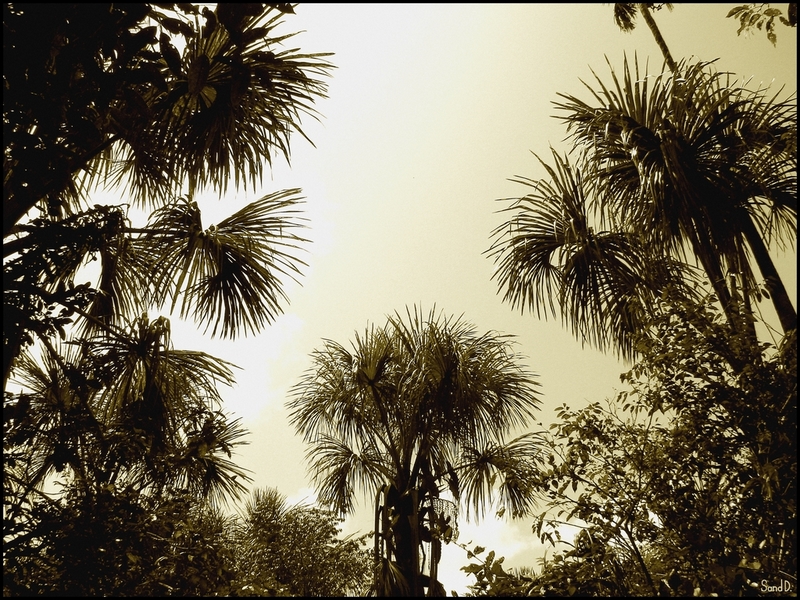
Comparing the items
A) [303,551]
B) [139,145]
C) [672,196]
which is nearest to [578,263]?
[672,196]

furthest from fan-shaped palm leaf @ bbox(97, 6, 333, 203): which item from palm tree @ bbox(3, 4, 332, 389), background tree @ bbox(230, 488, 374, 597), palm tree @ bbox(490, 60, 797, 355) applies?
background tree @ bbox(230, 488, 374, 597)

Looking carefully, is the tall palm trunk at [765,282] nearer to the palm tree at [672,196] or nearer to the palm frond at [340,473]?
the palm tree at [672,196]

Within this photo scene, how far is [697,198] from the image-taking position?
3545mm

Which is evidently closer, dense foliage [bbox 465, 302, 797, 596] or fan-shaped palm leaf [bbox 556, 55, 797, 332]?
dense foliage [bbox 465, 302, 797, 596]

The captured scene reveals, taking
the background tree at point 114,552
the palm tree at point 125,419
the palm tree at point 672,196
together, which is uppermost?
the palm tree at point 672,196

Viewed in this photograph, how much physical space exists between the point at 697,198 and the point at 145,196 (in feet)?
13.3

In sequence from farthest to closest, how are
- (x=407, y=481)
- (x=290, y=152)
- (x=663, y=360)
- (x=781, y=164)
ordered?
1. (x=407, y=481)
2. (x=290, y=152)
3. (x=781, y=164)
4. (x=663, y=360)

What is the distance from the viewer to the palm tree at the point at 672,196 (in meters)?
3.49

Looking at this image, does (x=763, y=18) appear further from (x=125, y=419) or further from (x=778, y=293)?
(x=125, y=419)

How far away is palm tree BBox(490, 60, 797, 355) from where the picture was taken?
3.49 m

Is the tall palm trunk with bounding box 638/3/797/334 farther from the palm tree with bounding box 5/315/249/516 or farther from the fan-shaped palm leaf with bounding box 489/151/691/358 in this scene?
the palm tree with bounding box 5/315/249/516

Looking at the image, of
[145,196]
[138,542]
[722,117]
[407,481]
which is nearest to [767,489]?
[722,117]

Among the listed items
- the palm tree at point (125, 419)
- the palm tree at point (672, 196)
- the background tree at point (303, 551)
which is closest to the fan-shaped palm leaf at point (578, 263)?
the palm tree at point (672, 196)

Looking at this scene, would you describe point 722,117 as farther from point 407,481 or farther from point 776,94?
point 407,481
